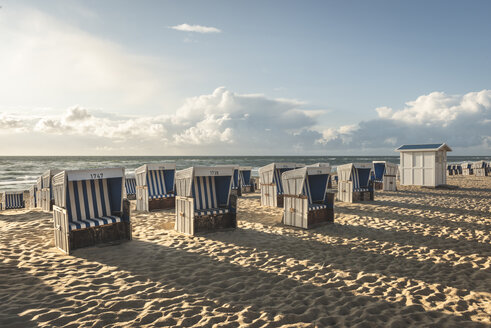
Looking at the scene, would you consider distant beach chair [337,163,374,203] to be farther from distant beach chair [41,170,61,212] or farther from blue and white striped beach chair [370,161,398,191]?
distant beach chair [41,170,61,212]

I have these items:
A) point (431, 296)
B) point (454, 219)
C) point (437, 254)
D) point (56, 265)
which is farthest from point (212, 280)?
point (454, 219)

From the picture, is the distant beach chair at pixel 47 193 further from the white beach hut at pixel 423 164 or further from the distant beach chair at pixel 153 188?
the white beach hut at pixel 423 164

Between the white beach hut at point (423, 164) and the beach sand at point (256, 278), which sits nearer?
the beach sand at point (256, 278)

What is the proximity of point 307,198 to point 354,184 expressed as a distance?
18.7 ft

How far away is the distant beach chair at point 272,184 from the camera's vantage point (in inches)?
453

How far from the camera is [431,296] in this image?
420cm

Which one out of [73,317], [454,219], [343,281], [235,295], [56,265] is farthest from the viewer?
[454,219]

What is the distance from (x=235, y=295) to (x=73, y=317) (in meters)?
2.03

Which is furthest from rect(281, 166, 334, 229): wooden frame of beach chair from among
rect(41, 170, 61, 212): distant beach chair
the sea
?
the sea

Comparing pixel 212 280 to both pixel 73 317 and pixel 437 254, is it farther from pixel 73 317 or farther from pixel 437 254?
pixel 437 254

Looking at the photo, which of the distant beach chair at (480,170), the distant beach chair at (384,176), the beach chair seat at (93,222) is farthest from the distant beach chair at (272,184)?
the distant beach chair at (480,170)

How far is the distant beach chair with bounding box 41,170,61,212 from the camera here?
11062 mm

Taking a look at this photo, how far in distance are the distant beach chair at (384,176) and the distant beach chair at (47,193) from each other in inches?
624

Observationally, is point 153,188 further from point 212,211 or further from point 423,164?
point 423,164
